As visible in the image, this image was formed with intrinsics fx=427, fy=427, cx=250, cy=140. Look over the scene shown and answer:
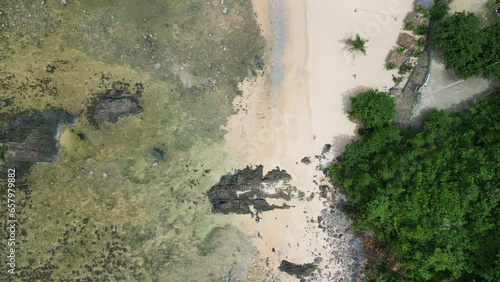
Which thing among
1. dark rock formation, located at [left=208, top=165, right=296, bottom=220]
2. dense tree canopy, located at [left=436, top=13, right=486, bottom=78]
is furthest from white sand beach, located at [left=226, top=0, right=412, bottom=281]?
dense tree canopy, located at [left=436, top=13, right=486, bottom=78]

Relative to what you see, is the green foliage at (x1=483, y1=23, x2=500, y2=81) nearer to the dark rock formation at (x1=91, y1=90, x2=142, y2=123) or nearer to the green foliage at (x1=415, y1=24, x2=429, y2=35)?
the green foliage at (x1=415, y1=24, x2=429, y2=35)

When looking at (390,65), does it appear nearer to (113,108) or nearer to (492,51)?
(492,51)

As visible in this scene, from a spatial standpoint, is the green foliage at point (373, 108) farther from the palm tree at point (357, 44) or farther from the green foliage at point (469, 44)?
the green foliage at point (469, 44)

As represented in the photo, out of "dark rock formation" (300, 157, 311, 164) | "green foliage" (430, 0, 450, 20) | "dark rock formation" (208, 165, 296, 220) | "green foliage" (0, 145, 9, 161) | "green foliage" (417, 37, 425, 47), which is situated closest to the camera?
"green foliage" (0, 145, 9, 161)

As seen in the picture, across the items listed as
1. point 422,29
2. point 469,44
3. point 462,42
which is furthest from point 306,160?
point 469,44

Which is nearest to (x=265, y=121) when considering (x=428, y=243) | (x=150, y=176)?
(x=150, y=176)

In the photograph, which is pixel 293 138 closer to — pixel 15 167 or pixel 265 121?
pixel 265 121

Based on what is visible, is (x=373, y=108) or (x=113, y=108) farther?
(x=113, y=108)
